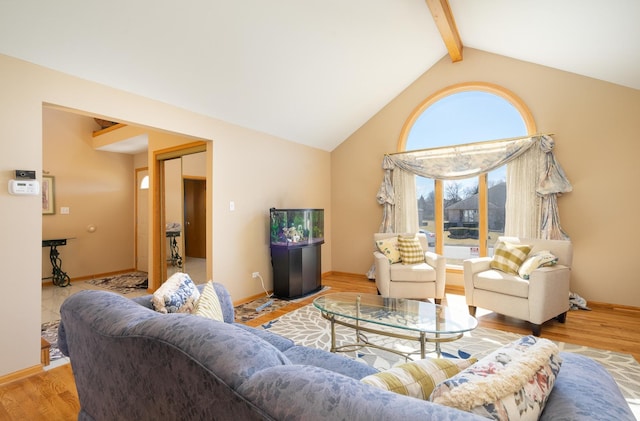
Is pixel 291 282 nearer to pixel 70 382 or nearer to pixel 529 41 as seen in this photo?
pixel 70 382

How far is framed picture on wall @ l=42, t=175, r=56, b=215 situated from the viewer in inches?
195

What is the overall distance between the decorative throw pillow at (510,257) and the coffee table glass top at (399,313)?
4.46 ft

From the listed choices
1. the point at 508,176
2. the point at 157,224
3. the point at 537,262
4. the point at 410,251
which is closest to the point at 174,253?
the point at 157,224

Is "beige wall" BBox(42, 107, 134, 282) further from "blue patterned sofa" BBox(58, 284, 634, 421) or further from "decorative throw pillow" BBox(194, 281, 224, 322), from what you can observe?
"blue patterned sofa" BBox(58, 284, 634, 421)

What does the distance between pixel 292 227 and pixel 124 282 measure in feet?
10.6

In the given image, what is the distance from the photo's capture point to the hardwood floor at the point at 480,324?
1.86 metres

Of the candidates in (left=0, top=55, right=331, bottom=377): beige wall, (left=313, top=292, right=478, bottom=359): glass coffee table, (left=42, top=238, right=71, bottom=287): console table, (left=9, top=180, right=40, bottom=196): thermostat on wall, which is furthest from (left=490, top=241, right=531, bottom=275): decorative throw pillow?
(left=42, top=238, right=71, bottom=287): console table

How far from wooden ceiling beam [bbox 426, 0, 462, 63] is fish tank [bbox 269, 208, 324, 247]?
9.06ft

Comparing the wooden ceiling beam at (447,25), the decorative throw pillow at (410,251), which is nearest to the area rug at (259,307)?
the decorative throw pillow at (410,251)

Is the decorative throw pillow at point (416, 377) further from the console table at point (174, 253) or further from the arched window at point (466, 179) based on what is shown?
the console table at point (174, 253)

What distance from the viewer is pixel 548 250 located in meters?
3.29

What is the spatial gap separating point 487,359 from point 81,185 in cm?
661

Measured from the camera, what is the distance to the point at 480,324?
320cm

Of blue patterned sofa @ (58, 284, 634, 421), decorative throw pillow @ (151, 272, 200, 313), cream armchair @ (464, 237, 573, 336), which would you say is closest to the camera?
blue patterned sofa @ (58, 284, 634, 421)
